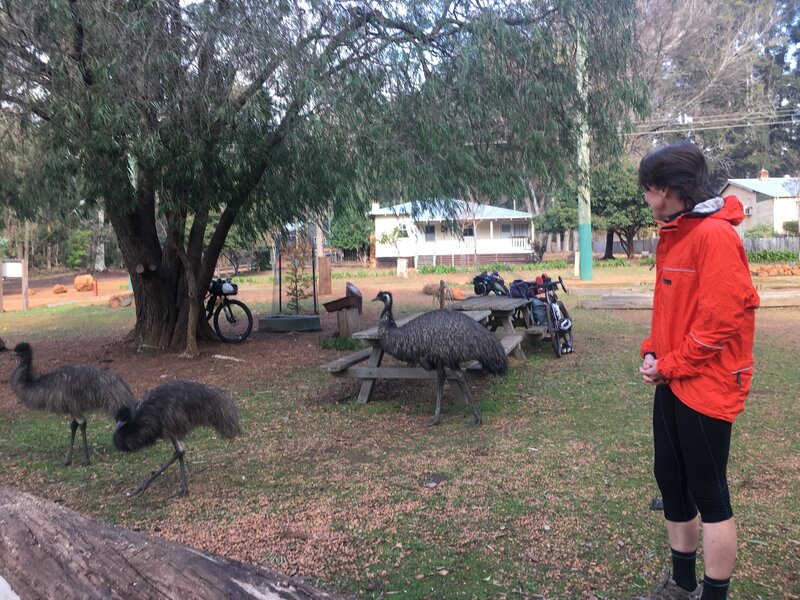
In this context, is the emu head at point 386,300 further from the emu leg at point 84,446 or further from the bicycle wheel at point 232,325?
the bicycle wheel at point 232,325

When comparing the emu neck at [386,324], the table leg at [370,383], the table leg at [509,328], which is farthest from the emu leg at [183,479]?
the table leg at [509,328]

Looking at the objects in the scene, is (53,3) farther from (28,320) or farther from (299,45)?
(28,320)

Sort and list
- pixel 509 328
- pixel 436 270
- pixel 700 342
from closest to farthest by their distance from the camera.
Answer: pixel 700 342 → pixel 509 328 → pixel 436 270

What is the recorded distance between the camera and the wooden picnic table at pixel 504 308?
30.0 feet

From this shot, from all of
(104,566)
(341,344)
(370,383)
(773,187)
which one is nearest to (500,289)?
(341,344)

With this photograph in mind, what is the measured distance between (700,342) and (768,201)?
133 ft

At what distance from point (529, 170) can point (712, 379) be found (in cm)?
666

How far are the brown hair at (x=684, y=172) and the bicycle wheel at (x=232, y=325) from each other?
9.38 metres

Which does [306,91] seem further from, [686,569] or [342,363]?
[686,569]

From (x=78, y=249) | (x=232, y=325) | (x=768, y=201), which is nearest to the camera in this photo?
(x=232, y=325)

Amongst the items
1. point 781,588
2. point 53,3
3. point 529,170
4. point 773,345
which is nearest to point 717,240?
point 781,588

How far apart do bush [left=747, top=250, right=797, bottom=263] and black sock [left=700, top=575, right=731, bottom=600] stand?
1178 inches

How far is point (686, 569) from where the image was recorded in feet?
9.69

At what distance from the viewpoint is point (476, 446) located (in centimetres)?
566
